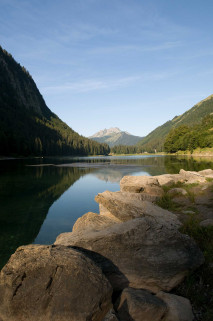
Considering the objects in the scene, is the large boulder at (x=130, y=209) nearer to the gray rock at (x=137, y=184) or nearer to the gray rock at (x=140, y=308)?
the gray rock at (x=140, y=308)

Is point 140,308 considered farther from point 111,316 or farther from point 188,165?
point 188,165

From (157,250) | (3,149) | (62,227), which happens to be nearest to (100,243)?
(157,250)

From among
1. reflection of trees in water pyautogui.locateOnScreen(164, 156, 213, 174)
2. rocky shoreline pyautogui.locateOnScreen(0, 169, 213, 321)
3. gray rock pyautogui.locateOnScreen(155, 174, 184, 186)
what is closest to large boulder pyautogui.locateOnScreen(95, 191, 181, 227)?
rocky shoreline pyautogui.locateOnScreen(0, 169, 213, 321)

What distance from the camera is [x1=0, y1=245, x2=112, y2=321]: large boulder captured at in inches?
220

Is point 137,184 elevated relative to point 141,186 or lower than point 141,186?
elevated

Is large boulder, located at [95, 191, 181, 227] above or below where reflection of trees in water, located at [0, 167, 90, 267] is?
above

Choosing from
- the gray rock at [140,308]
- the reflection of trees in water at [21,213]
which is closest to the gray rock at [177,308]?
the gray rock at [140,308]

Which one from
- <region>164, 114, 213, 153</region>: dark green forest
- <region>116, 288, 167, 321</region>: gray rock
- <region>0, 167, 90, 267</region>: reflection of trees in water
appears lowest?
<region>0, 167, 90, 267</region>: reflection of trees in water

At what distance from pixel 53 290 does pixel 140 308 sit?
244cm

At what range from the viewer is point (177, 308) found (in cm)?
625

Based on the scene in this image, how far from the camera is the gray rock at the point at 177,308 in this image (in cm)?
606

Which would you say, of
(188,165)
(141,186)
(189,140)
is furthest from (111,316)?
(189,140)

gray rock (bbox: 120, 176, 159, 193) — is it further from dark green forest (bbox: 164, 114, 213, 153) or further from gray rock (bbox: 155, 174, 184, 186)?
dark green forest (bbox: 164, 114, 213, 153)

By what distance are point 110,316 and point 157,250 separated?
2845mm
